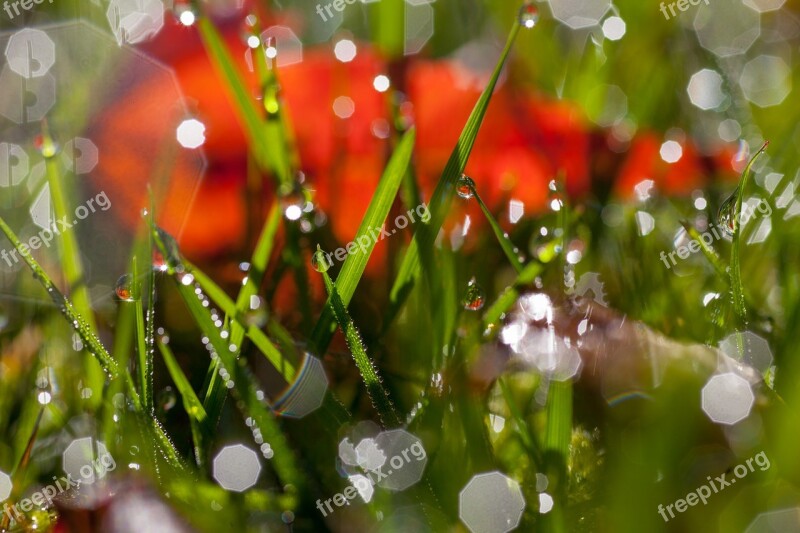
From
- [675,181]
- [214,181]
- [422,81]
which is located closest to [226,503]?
[214,181]

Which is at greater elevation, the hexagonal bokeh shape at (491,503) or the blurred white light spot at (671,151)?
the blurred white light spot at (671,151)

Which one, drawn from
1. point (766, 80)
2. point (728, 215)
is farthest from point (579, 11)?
point (728, 215)

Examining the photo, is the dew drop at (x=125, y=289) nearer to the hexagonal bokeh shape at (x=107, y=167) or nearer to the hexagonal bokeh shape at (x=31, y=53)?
the hexagonal bokeh shape at (x=107, y=167)

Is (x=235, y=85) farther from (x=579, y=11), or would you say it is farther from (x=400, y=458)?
(x=579, y=11)

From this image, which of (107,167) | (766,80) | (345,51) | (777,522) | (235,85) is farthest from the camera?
(766,80)

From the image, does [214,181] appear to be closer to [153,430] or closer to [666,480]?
[153,430]

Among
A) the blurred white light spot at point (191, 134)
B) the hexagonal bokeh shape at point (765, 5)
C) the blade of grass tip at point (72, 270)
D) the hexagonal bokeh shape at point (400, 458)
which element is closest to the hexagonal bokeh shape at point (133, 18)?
the blurred white light spot at point (191, 134)
